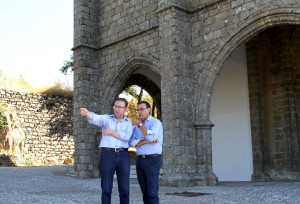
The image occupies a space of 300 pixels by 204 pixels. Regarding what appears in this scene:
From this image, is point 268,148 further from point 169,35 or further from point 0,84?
point 0,84

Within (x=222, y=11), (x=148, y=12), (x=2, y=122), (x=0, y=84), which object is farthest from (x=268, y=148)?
(x=0, y=84)

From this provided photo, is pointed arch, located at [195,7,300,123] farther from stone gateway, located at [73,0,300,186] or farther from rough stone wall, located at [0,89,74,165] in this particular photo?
rough stone wall, located at [0,89,74,165]

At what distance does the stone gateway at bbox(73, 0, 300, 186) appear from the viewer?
328 inches

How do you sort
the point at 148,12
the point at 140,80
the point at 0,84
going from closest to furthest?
the point at 148,12, the point at 140,80, the point at 0,84

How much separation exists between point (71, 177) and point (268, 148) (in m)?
5.31

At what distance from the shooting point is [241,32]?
8023 mm

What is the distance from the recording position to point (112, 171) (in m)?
3.69

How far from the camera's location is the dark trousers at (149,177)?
368 centimetres

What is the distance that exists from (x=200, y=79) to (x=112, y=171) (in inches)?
205

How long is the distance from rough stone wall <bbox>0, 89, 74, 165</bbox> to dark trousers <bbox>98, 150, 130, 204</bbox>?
41.9 ft

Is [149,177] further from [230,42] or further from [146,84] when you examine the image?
[146,84]

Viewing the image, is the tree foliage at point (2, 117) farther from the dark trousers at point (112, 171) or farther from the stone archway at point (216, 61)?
the dark trousers at point (112, 171)

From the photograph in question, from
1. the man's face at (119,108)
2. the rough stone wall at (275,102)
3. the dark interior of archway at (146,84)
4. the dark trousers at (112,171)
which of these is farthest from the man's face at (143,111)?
the dark interior of archway at (146,84)

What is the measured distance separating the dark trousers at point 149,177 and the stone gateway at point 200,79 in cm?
437
